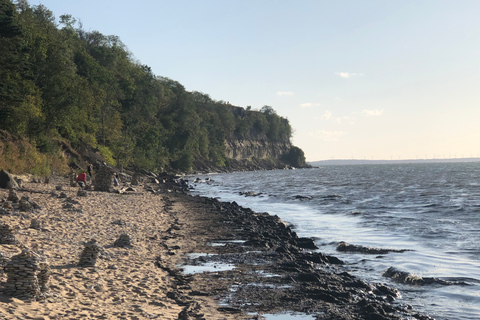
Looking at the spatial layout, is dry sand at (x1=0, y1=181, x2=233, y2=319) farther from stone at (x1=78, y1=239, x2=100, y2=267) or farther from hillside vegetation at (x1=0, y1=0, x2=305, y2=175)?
hillside vegetation at (x1=0, y1=0, x2=305, y2=175)

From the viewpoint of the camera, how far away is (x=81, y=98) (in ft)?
149

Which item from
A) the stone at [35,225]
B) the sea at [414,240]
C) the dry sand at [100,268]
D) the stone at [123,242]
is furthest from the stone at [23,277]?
the sea at [414,240]

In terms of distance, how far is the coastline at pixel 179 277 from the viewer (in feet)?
29.3

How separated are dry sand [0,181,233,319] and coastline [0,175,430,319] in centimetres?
2

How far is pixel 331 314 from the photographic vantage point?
934 cm

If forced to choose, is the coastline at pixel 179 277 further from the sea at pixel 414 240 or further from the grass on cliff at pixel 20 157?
the grass on cliff at pixel 20 157

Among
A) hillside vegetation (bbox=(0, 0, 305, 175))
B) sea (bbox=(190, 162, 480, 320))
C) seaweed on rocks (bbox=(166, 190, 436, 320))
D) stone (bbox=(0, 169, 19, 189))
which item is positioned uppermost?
hillside vegetation (bbox=(0, 0, 305, 175))

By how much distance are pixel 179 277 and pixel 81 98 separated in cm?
3863

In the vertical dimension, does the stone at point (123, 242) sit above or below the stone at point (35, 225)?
below

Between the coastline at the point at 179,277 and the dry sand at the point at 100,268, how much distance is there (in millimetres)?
23

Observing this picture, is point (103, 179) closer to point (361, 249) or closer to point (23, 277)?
point (361, 249)

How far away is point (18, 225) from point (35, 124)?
27.0 meters

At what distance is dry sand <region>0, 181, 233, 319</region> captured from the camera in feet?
27.1

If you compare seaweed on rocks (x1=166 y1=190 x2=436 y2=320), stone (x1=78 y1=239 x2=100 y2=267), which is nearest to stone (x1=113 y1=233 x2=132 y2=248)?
seaweed on rocks (x1=166 y1=190 x2=436 y2=320)
